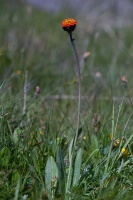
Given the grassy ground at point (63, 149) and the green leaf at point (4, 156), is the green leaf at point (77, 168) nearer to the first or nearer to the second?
the grassy ground at point (63, 149)

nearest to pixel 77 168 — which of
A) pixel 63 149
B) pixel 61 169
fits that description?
pixel 61 169

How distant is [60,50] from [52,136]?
287cm

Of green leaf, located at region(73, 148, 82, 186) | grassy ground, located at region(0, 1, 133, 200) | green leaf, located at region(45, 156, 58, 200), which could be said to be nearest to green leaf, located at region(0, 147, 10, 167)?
grassy ground, located at region(0, 1, 133, 200)

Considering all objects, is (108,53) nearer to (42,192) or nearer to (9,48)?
(9,48)

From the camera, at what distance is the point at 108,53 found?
5805mm

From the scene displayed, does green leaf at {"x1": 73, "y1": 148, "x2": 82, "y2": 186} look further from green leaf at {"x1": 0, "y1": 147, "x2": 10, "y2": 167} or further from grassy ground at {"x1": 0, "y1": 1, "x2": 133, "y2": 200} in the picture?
green leaf at {"x1": 0, "y1": 147, "x2": 10, "y2": 167}

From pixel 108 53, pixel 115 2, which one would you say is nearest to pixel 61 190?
pixel 108 53

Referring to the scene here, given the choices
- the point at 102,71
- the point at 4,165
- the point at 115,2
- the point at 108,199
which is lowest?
the point at 108,199

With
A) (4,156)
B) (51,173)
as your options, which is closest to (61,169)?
(51,173)

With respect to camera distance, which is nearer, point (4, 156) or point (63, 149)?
point (4, 156)

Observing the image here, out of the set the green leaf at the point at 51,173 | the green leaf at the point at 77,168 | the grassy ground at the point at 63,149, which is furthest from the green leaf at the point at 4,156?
the green leaf at the point at 77,168

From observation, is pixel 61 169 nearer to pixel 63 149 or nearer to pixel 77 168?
pixel 77 168

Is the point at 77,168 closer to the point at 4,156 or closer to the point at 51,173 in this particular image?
the point at 51,173

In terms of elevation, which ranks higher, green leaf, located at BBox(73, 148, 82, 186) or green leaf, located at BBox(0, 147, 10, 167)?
green leaf, located at BBox(0, 147, 10, 167)
